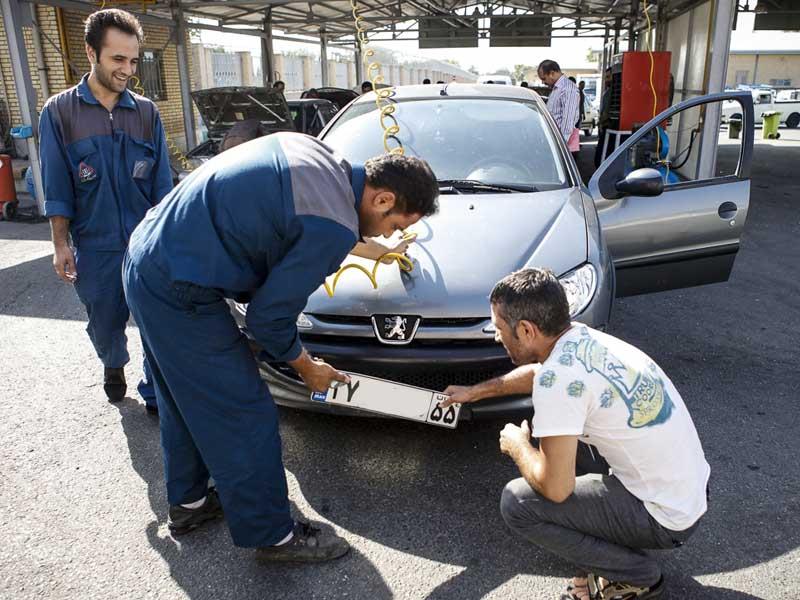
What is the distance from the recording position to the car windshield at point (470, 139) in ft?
11.8

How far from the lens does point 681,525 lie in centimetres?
194

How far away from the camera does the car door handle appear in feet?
12.2

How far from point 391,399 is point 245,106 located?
7.16m

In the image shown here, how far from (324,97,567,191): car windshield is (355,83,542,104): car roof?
2.7 inches

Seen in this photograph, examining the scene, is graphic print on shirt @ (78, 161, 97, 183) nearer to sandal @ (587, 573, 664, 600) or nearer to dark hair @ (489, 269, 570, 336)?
A: dark hair @ (489, 269, 570, 336)

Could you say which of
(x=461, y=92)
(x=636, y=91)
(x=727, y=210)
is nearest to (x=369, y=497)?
(x=727, y=210)

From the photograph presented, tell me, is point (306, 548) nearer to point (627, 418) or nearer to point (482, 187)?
point (627, 418)

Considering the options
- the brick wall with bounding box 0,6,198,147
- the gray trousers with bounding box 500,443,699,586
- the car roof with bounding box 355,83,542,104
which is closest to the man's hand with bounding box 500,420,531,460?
the gray trousers with bounding box 500,443,699,586

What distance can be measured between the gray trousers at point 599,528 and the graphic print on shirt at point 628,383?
0.88 ft

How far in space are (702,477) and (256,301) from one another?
1.41 m

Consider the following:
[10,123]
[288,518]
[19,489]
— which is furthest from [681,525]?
[10,123]

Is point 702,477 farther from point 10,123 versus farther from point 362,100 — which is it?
point 10,123

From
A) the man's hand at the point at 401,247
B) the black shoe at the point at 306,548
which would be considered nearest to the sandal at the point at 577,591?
the black shoe at the point at 306,548

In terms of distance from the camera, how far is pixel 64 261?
314 centimetres
